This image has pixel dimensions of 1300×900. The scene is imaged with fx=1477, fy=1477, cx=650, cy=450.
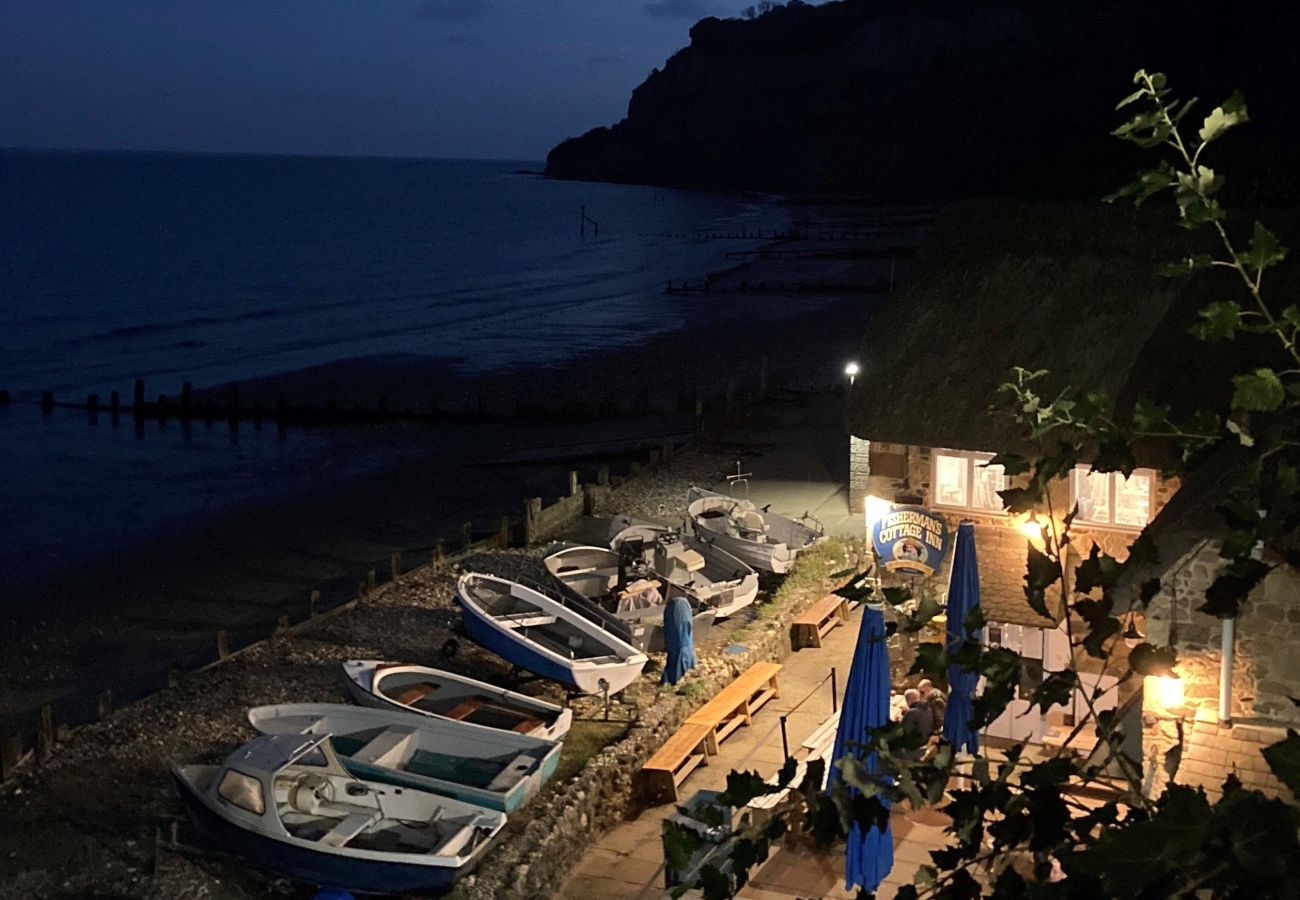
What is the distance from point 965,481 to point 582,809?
25.1 ft

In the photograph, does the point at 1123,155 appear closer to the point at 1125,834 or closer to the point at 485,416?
the point at 1125,834

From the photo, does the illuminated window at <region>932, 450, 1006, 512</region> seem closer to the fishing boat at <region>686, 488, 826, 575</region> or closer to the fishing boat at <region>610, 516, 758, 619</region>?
the fishing boat at <region>610, 516, 758, 619</region>

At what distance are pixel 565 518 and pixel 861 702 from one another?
51.7 feet

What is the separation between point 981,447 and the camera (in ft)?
60.5

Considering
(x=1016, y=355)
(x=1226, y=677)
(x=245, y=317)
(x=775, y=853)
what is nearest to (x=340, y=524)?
(x=1016, y=355)

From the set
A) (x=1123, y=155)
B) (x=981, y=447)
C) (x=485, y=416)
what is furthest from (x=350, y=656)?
(x=485, y=416)

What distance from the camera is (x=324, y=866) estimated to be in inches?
529

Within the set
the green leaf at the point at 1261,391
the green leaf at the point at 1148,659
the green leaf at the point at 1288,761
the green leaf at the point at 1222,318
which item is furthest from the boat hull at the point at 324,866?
the green leaf at the point at 1288,761

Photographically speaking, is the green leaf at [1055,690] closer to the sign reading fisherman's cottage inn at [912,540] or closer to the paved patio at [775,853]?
the paved patio at [775,853]

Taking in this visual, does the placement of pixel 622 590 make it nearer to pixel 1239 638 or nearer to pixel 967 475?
pixel 967 475

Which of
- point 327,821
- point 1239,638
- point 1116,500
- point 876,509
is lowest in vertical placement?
point 327,821

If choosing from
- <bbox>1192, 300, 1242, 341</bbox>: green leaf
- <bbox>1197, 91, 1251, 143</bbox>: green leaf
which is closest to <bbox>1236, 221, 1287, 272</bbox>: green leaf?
<bbox>1192, 300, 1242, 341</bbox>: green leaf

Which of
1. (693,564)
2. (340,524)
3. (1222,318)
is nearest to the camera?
(1222,318)

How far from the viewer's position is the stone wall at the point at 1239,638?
35.9ft
